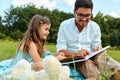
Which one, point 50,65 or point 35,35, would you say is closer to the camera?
point 50,65

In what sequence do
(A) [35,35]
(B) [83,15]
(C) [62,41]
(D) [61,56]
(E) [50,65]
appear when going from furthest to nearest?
(A) [35,35] → (C) [62,41] → (B) [83,15] → (D) [61,56] → (E) [50,65]

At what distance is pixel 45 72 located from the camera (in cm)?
64

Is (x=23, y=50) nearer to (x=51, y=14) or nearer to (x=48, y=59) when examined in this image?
(x=48, y=59)

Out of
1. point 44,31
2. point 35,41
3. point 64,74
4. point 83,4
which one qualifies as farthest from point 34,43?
point 64,74

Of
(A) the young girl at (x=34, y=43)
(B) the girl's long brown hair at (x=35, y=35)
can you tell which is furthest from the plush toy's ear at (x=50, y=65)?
(B) the girl's long brown hair at (x=35, y=35)

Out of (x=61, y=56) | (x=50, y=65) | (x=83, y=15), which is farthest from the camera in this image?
(x=83, y=15)

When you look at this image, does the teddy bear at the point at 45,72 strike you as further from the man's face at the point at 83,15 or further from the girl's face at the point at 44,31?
the girl's face at the point at 44,31

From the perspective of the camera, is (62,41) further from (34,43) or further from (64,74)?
(64,74)

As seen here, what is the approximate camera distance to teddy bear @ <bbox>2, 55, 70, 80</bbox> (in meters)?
0.63

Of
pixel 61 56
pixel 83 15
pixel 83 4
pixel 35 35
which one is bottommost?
pixel 61 56

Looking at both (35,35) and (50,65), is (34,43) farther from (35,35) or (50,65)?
A: (50,65)

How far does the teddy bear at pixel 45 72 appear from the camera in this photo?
626 millimetres

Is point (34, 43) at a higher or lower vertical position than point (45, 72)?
lower

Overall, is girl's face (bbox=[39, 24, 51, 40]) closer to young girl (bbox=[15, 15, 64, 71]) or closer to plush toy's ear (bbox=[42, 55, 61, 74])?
young girl (bbox=[15, 15, 64, 71])
